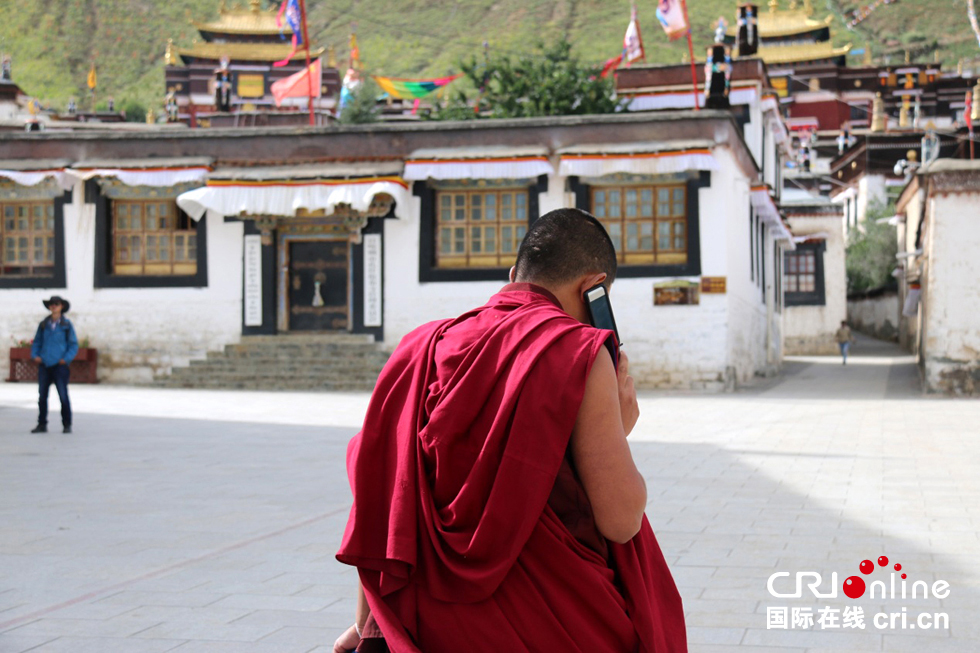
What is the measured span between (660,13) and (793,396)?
898cm

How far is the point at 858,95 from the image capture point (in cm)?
5884

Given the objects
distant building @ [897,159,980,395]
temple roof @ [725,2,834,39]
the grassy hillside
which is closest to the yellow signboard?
temple roof @ [725,2,834,39]

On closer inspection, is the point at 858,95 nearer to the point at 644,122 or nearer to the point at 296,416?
the point at 644,122

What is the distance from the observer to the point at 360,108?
115 feet

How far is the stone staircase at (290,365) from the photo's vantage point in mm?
19172

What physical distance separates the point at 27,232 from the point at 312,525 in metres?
16.5

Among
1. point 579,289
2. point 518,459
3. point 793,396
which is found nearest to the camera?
point 518,459

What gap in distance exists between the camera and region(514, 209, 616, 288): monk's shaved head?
254 centimetres

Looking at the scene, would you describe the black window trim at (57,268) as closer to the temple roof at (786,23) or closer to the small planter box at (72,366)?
the small planter box at (72,366)

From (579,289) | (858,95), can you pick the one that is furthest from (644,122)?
(858,95)

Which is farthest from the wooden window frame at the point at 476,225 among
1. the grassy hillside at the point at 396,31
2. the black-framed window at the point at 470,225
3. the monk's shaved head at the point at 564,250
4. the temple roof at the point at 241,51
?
the grassy hillside at the point at 396,31

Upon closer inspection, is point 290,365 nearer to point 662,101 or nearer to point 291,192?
point 291,192

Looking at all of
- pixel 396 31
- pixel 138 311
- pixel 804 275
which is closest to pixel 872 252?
pixel 804 275

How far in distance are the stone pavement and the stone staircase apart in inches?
216
